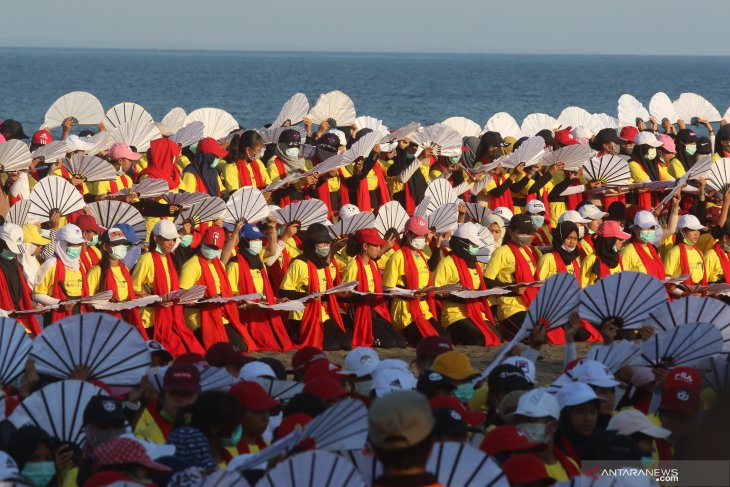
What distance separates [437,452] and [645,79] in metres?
97.2

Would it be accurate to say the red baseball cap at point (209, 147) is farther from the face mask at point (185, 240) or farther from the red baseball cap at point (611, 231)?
the red baseball cap at point (611, 231)

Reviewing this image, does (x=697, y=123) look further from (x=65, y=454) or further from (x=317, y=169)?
(x=65, y=454)

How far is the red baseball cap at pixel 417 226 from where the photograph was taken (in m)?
12.4

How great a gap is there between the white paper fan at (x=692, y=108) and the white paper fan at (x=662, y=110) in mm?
159

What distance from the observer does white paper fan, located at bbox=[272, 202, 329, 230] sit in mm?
12477

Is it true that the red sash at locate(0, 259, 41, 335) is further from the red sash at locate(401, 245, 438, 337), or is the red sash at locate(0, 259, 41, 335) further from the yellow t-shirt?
the red sash at locate(401, 245, 438, 337)

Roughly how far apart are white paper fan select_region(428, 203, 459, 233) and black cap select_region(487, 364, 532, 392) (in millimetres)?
4939

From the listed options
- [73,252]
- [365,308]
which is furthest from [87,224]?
[365,308]

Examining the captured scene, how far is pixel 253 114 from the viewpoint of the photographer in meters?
54.8

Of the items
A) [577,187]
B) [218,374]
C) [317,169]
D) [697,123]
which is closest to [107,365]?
[218,374]

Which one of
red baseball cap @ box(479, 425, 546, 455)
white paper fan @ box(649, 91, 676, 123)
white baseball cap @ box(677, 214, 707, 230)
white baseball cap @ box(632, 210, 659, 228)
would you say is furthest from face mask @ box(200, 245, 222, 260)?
white paper fan @ box(649, 91, 676, 123)

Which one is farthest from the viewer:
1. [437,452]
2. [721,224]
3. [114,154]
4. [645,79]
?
[645,79]

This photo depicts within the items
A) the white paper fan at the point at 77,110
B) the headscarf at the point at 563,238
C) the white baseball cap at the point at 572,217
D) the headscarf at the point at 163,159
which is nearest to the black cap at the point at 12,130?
the white paper fan at the point at 77,110

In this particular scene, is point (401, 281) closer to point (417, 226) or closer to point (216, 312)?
point (417, 226)
